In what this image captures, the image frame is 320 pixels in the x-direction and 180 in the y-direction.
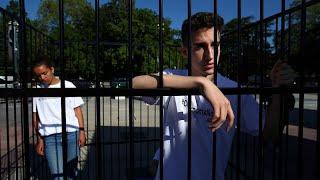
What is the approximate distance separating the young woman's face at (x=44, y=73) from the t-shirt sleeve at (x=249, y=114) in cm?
267

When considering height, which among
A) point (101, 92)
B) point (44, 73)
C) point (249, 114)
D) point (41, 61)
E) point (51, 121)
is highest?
point (41, 61)

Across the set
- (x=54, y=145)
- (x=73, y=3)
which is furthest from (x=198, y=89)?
(x=73, y=3)

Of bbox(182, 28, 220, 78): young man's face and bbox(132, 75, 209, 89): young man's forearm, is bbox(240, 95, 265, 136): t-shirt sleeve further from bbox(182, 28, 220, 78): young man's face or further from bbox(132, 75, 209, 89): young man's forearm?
bbox(132, 75, 209, 89): young man's forearm

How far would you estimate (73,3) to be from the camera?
6769cm

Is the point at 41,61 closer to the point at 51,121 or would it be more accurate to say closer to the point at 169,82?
the point at 51,121

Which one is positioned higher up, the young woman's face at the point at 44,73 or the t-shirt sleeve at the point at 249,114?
the young woman's face at the point at 44,73

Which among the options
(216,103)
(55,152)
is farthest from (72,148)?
(216,103)

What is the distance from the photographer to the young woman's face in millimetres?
4055

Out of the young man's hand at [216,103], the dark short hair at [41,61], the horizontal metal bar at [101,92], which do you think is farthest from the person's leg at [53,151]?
the young man's hand at [216,103]

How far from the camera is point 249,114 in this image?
1.96 m

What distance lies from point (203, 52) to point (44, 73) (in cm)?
267

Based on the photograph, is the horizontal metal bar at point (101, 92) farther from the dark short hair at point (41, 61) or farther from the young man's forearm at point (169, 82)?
the dark short hair at point (41, 61)

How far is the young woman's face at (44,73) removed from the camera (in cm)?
405

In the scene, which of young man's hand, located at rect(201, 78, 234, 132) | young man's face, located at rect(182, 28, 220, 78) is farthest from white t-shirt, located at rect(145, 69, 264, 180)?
young man's hand, located at rect(201, 78, 234, 132)
